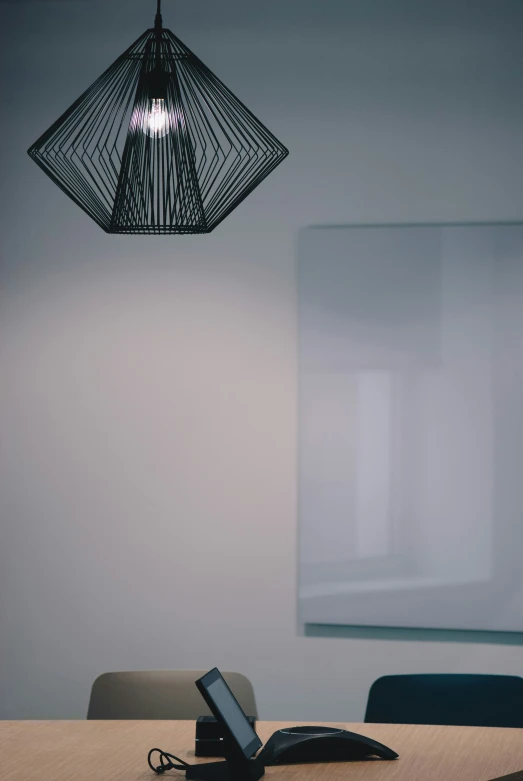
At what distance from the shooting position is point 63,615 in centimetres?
385

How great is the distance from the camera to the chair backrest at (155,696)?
2787 millimetres

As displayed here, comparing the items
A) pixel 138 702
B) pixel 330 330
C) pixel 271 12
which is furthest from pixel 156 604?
pixel 271 12

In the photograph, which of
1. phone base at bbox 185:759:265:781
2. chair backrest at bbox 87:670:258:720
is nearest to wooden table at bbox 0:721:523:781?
phone base at bbox 185:759:265:781

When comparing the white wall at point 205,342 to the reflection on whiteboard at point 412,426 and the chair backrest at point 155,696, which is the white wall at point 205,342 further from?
the chair backrest at point 155,696

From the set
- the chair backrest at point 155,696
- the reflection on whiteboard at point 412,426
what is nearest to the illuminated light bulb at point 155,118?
the chair backrest at point 155,696

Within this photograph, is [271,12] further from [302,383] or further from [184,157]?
[184,157]

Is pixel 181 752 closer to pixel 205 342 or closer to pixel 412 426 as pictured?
pixel 412 426

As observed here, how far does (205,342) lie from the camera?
3797 mm

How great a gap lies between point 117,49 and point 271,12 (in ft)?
2.23

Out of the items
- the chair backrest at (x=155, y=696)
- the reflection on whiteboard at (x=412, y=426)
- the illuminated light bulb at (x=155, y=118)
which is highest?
the illuminated light bulb at (x=155, y=118)

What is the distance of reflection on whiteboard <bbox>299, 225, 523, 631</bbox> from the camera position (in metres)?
3.52

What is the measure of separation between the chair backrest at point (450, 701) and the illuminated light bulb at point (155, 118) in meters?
1.79

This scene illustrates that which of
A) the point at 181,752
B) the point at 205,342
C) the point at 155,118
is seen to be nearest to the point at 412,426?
the point at 205,342

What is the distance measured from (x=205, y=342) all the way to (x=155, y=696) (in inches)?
59.7
